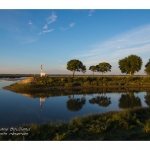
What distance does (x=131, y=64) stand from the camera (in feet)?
192

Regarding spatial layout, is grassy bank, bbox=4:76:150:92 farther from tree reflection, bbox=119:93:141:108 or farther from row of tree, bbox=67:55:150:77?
tree reflection, bbox=119:93:141:108

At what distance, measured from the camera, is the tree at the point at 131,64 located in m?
58.1

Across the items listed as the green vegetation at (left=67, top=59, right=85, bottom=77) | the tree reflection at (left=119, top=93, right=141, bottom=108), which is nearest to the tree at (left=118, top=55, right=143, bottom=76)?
the green vegetation at (left=67, top=59, right=85, bottom=77)

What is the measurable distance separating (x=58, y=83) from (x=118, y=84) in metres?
15.4

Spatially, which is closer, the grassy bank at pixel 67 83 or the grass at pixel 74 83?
the grassy bank at pixel 67 83

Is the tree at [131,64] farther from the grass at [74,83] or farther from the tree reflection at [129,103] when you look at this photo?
the tree reflection at [129,103]

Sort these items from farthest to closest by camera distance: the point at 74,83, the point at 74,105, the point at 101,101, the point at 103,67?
the point at 103,67, the point at 74,83, the point at 101,101, the point at 74,105

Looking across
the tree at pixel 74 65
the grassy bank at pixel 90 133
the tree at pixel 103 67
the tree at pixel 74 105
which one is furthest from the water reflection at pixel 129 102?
the tree at pixel 103 67

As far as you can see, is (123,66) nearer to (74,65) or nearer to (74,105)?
(74,65)

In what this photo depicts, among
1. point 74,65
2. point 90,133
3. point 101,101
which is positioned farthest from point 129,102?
point 74,65

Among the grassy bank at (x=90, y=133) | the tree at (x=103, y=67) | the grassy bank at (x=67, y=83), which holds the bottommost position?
the grassy bank at (x=90, y=133)

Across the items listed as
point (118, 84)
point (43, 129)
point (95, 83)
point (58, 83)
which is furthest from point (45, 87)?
point (43, 129)

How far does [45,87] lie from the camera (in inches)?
1438

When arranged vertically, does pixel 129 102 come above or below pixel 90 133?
below
